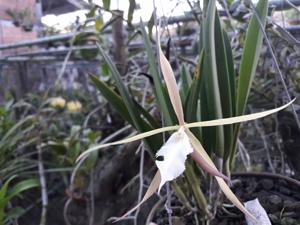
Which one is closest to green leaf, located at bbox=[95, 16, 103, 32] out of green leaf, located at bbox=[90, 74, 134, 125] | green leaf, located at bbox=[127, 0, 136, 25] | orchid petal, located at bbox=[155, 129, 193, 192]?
green leaf, located at bbox=[127, 0, 136, 25]

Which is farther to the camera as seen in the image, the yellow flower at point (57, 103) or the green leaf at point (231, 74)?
the yellow flower at point (57, 103)

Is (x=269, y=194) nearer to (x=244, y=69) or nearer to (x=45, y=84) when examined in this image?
(x=244, y=69)

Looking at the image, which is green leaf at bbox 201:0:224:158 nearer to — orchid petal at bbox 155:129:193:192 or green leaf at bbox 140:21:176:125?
green leaf at bbox 140:21:176:125

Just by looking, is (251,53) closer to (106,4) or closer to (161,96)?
(161,96)

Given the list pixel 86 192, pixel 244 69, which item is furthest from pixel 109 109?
pixel 244 69

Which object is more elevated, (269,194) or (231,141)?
(231,141)

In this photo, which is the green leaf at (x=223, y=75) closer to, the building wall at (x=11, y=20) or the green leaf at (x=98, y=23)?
the green leaf at (x=98, y=23)

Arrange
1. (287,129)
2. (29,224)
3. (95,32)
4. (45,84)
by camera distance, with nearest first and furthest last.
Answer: (287,129) < (95,32) < (29,224) < (45,84)

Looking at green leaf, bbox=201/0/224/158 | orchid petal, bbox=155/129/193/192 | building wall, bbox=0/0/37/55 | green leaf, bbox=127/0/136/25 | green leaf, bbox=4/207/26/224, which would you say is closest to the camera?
orchid petal, bbox=155/129/193/192

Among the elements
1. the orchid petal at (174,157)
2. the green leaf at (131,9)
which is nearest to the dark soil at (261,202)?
the orchid petal at (174,157)
